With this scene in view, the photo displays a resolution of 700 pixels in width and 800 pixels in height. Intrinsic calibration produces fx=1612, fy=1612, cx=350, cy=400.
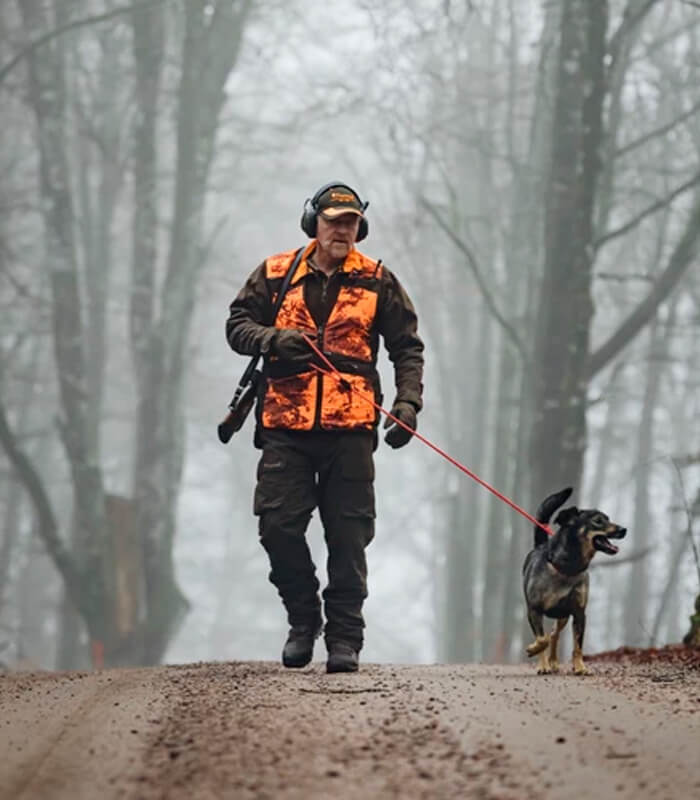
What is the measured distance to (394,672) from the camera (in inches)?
316

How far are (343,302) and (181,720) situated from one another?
2.93 m

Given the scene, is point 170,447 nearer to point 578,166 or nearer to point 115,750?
point 578,166

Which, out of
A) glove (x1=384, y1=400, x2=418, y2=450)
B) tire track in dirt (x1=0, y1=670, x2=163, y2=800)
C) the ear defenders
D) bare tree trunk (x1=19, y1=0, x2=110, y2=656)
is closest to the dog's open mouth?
glove (x1=384, y1=400, x2=418, y2=450)

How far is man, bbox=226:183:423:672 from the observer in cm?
796

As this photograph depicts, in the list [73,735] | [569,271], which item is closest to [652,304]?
[569,271]

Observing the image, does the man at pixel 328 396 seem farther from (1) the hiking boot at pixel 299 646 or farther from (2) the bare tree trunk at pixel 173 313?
(2) the bare tree trunk at pixel 173 313

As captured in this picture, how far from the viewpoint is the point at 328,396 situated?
795 cm

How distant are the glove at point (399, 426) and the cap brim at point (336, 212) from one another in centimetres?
99

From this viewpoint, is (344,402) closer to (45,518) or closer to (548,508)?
(548,508)

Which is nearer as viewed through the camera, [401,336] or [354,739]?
[354,739]

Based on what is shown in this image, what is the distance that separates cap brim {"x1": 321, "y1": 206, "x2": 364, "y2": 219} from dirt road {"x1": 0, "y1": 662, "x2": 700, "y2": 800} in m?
2.27

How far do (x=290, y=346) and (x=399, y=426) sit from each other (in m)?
0.68

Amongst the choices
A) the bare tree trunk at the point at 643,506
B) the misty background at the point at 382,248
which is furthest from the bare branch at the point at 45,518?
the bare tree trunk at the point at 643,506

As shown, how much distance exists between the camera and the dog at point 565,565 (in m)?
7.61
